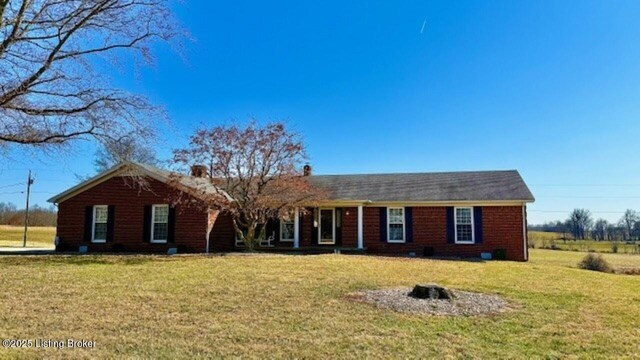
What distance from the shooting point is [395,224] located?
20.8m

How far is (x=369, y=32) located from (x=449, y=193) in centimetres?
923

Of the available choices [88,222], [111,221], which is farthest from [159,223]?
[88,222]

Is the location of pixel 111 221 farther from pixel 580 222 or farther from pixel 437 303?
pixel 580 222

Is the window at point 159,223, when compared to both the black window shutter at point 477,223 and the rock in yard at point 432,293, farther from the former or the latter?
the rock in yard at point 432,293

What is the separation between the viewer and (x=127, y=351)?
4.88 meters

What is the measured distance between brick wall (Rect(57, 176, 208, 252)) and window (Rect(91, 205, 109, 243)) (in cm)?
26

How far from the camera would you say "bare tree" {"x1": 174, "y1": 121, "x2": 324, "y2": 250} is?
17.7m

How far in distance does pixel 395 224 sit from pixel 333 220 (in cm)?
319

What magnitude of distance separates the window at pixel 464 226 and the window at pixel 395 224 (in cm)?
258

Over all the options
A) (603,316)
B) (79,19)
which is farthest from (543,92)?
(79,19)

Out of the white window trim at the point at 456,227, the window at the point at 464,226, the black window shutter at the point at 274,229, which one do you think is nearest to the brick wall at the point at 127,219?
the black window shutter at the point at 274,229

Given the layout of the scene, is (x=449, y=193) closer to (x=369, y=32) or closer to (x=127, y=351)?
(x=369, y=32)

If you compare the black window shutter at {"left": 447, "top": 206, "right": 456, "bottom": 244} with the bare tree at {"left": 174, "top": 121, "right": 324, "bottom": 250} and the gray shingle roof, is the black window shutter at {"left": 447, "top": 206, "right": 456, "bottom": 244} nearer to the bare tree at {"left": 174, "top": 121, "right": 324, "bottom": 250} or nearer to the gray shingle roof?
the gray shingle roof

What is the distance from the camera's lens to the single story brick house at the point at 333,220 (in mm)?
19406
